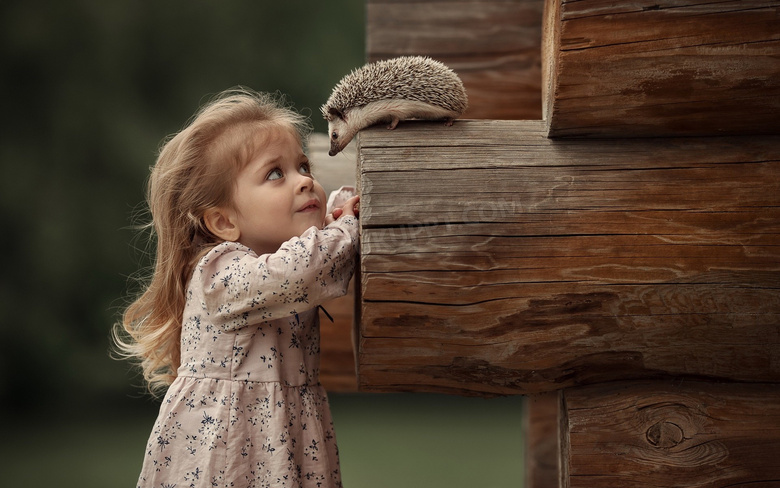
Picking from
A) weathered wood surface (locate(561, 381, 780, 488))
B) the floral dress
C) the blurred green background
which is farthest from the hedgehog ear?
the blurred green background

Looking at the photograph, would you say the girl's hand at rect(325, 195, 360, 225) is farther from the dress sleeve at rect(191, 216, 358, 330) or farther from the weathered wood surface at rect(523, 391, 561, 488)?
the weathered wood surface at rect(523, 391, 561, 488)

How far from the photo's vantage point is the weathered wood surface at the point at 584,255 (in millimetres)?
2027

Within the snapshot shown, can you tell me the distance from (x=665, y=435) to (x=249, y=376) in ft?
3.85

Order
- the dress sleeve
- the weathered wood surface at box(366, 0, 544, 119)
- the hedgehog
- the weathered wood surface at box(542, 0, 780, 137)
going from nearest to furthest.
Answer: the weathered wood surface at box(542, 0, 780, 137) < the dress sleeve < the hedgehog < the weathered wood surface at box(366, 0, 544, 119)

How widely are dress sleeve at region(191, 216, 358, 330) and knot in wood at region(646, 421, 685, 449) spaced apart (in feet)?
3.10

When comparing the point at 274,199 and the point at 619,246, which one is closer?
the point at 619,246

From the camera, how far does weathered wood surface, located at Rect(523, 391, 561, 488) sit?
13.9 ft

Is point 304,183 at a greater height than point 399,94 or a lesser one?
lesser

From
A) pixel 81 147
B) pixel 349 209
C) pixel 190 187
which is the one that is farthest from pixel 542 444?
pixel 81 147

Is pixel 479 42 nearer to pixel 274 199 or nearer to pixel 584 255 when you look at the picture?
pixel 274 199

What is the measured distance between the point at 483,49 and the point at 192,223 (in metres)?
2.06

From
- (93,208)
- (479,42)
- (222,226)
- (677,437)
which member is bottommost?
(677,437)

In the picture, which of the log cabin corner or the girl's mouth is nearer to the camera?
the log cabin corner

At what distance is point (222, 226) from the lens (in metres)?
2.36
